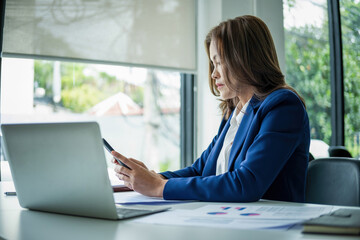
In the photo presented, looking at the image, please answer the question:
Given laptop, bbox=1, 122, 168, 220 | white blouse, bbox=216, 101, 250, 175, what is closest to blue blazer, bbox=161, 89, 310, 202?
white blouse, bbox=216, 101, 250, 175

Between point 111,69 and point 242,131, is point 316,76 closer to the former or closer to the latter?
point 111,69

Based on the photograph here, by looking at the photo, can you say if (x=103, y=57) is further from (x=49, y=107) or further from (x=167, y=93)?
(x=167, y=93)

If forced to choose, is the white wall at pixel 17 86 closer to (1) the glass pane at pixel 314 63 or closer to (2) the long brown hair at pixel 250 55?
(2) the long brown hair at pixel 250 55

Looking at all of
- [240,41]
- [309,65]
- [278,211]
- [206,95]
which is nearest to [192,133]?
[206,95]

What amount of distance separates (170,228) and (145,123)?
297 centimetres

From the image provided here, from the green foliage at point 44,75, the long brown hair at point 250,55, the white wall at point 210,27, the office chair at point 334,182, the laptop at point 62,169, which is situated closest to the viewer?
the laptop at point 62,169

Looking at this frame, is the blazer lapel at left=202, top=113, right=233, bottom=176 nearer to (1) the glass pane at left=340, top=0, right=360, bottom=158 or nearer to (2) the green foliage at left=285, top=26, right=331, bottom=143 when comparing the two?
(2) the green foliage at left=285, top=26, right=331, bottom=143

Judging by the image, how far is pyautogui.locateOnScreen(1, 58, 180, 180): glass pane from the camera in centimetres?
296

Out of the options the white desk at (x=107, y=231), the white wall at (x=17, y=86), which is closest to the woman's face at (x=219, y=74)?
the white desk at (x=107, y=231)

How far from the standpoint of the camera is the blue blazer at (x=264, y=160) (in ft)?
4.81

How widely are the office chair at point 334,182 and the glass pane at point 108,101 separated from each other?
1.89 meters

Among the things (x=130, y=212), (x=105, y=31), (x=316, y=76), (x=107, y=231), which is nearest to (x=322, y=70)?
(x=316, y=76)

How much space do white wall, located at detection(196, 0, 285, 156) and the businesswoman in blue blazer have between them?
144 centimetres

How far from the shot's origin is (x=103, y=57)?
319 cm
